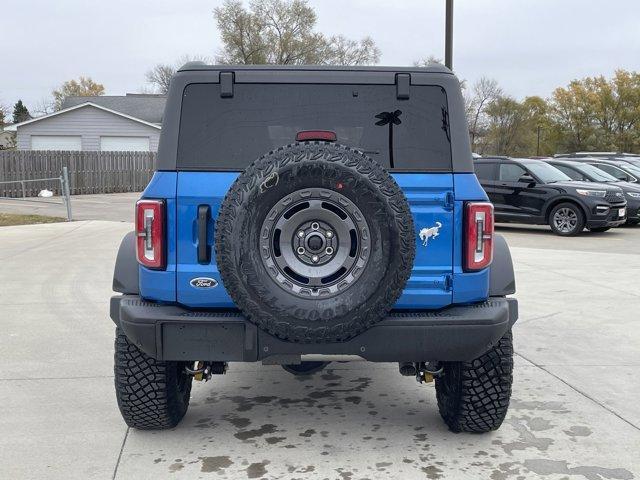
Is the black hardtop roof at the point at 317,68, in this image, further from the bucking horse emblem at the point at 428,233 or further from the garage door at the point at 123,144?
the garage door at the point at 123,144

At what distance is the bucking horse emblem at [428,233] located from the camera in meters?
3.68

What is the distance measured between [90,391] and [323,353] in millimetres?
2190

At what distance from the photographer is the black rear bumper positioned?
3590mm

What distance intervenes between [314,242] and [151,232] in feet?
2.81

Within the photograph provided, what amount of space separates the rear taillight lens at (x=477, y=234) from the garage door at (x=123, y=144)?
121ft

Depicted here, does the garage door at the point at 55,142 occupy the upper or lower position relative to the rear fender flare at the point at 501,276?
upper

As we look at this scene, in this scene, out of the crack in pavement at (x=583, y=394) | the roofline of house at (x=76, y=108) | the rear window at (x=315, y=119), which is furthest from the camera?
the roofline of house at (x=76, y=108)

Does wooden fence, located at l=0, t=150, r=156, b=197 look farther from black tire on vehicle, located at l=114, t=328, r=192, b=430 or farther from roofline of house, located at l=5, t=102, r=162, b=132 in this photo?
black tire on vehicle, located at l=114, t=328, r=192, b=430

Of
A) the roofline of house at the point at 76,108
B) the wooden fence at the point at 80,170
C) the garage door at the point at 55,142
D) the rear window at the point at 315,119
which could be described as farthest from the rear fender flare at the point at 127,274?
the garage door at the point at 55,142

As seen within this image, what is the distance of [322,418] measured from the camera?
454cm

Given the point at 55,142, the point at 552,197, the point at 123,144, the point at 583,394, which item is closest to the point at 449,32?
the point at 552,197

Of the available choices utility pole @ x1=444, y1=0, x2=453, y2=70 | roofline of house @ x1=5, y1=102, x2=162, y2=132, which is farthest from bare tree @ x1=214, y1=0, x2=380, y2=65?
utility pole @ x1=444, y1=0, x2=453, y2=70

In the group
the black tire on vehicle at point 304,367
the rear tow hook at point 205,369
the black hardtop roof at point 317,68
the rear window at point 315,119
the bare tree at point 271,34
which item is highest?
the bare tree at point 271,34

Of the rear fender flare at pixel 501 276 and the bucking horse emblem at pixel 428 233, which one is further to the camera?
the rear fender flare at pixel 501 276
